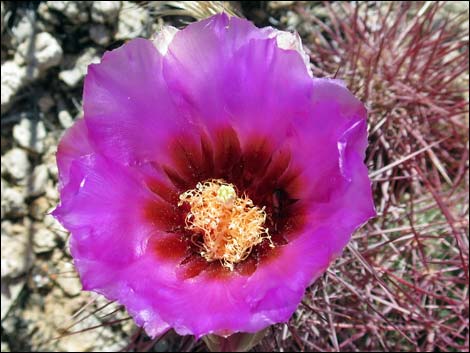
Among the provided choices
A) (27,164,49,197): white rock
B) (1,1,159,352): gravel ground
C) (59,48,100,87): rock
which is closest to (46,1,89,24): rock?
(1,1,159,352): gravel ground

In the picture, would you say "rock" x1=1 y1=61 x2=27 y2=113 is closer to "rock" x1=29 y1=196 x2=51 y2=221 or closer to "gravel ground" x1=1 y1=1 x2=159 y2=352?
"gravel ground" x1=1 y1=1 x2=159 y2=352

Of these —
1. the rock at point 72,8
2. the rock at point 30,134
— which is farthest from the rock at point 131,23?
the rock at point 30,134

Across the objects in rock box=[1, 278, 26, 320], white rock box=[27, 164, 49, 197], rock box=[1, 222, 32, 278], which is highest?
white rock box=[27, 164, 49, 197]

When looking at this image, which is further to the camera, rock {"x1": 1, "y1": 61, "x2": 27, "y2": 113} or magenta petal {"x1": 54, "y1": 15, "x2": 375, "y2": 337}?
rock {"x1": 1, "y1": 61, "x2": 27, "y2": 113}

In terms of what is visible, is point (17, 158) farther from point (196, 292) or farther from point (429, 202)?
point (429, 202)

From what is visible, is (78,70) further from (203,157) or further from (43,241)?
(203,157)

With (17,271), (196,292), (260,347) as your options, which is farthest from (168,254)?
(17,271)

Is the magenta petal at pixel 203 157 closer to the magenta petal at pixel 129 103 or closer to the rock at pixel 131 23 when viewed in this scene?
the magenta petal at pixel 129 103
